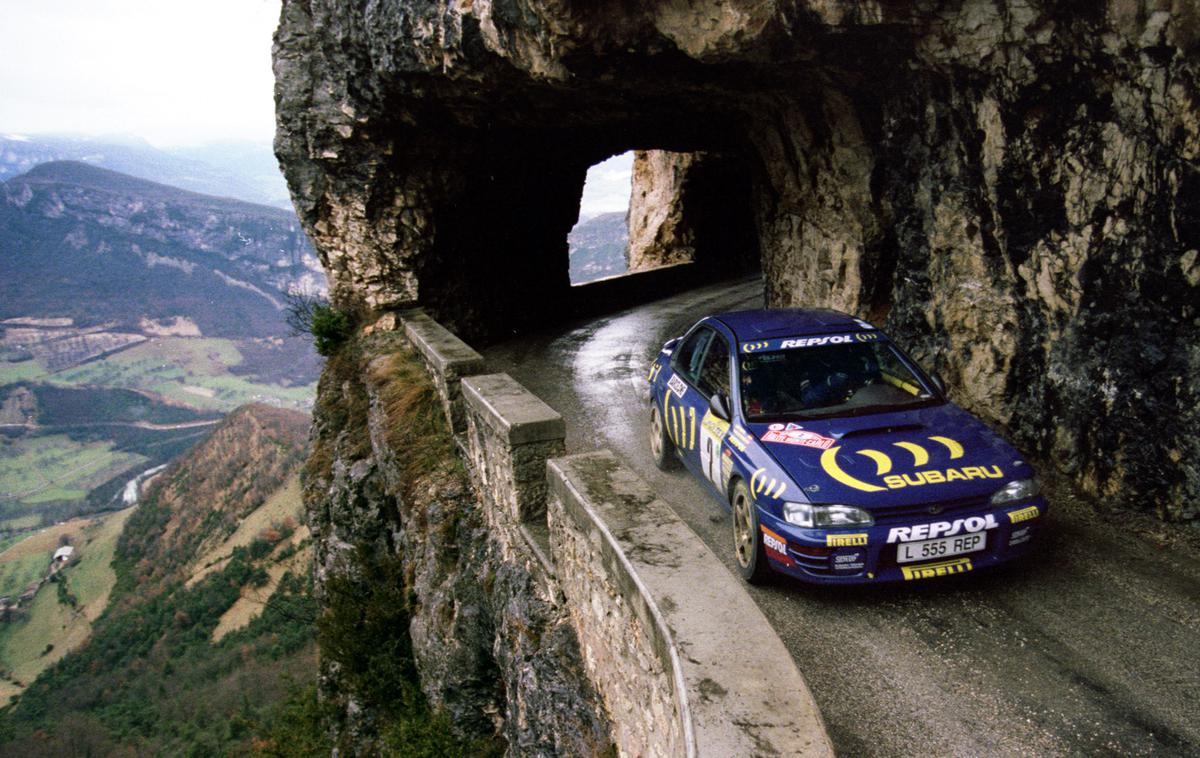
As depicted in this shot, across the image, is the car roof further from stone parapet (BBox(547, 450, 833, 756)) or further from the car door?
stone parapet (BBox(547, 450, 833, 756))

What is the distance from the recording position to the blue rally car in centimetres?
415

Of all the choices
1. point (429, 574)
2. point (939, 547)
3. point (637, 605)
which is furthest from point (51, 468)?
point (939, 547)

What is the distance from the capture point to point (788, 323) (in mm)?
5930

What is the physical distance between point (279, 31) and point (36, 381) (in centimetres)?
21098

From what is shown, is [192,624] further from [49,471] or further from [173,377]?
[173,377]

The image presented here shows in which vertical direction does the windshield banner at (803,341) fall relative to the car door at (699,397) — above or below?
above

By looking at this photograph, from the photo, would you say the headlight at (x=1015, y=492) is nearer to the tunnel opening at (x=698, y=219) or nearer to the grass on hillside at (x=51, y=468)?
the tunnel opening at (x=698, y=219)

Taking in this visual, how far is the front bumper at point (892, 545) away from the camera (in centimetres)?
412

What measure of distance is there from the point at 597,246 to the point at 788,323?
179m

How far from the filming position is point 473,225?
13422mm

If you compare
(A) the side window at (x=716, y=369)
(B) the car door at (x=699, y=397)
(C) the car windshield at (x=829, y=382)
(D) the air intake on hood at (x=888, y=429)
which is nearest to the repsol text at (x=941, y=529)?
(D) the air intake on hood at (x=888, y=429)

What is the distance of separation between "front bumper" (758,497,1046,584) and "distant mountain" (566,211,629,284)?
153 m

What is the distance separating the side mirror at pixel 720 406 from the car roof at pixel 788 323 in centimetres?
60

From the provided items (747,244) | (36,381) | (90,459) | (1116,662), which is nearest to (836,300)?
(1116,662)
